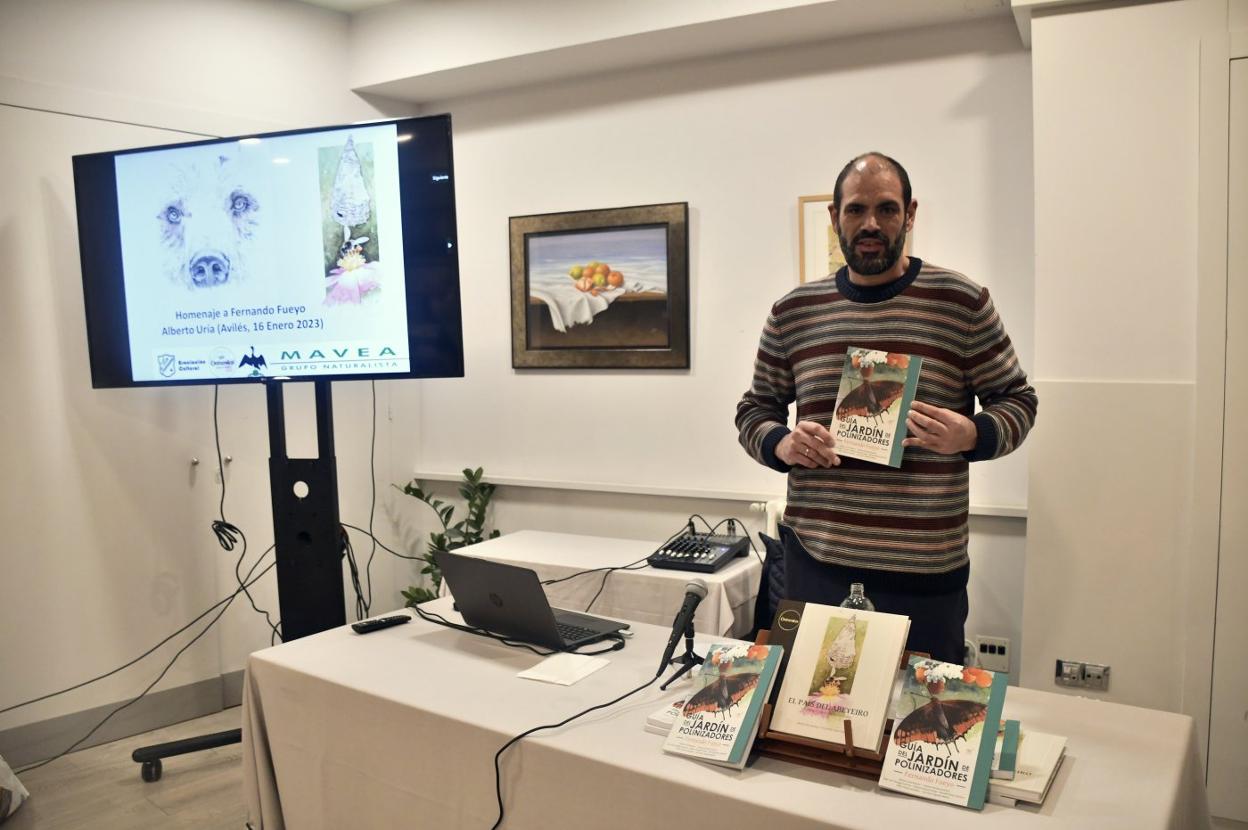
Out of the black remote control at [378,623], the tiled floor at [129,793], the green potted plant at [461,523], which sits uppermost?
the black remote control at [378,623]

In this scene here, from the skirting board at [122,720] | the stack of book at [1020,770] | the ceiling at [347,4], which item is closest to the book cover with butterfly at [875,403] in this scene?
the stack of book at [1020,770]

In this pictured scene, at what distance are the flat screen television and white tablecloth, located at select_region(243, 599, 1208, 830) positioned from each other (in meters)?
1.17

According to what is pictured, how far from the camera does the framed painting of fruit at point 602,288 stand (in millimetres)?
3654

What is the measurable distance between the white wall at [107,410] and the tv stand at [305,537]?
627 millimetres

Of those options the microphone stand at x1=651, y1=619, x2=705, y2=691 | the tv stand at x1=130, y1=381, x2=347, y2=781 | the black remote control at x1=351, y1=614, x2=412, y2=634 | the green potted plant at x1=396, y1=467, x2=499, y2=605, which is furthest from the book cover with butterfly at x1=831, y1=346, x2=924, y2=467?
the green potted plant at x1=396, y1=467, x2=499, y2=605

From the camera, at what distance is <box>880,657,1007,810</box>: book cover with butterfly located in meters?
1.19

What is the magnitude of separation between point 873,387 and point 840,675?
2.03 feet

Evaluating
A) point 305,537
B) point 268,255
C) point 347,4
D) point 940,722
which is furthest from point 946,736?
point 347,4

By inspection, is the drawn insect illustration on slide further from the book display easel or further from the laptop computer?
the laptop computer

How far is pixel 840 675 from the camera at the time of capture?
131cm

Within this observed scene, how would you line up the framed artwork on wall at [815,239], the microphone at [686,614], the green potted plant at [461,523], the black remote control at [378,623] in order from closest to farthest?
the microphone at [686,614], the black remote control at [378,623], the framed artwork on wall at [815,239], the green potted plant at [461,523]

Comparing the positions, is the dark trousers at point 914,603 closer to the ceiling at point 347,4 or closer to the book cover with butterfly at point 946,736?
the book cover with butterfly at point 946,736

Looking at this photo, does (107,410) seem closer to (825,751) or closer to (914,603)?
(914,603)

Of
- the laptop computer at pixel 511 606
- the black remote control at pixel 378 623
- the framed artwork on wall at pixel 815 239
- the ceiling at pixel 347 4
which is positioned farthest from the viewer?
the ceiling at pixel 347 4
